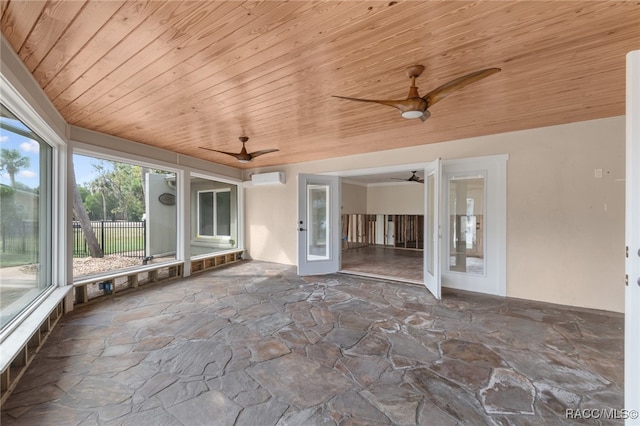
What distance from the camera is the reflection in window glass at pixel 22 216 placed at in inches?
88.8

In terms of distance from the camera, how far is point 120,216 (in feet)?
15.6

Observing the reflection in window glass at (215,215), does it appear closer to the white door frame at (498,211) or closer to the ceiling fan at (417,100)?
the white door frame at (498,211)

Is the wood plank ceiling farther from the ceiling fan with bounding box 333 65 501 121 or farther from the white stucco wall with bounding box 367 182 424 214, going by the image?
the white stucco wall with bounding box 367 182 424 214

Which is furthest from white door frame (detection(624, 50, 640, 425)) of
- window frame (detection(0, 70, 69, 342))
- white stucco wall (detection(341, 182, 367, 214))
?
white stucco wall (detection(341, 182, 367, 214))

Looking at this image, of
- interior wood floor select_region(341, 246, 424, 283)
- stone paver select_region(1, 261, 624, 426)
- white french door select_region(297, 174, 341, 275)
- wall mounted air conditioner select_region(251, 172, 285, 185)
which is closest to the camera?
stone paver select_region(1, 261, 624, 426)

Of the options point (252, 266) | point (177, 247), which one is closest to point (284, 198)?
point (252, 266)

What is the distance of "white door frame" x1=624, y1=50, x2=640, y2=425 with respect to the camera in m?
1.36

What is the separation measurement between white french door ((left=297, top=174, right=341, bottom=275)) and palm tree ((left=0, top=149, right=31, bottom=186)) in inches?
151

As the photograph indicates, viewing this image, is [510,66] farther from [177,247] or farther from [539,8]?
[177,247]

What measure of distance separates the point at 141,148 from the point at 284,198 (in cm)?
306

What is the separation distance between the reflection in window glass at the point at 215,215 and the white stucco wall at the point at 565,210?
5535 millimetres

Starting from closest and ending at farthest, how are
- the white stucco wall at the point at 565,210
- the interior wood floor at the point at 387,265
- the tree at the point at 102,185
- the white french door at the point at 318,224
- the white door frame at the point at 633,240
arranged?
the white door frame at the point at 633,240, the white stucco wall at the point at 565,210, the tree at the point at 102,185, the interior wood floor at the point at 387,265, the white french door at the point at 318,224

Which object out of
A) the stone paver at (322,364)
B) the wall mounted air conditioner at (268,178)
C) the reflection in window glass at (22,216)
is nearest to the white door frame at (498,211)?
the stone paver at (322,364)

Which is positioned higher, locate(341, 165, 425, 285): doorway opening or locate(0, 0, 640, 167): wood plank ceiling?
locate(0, 0, 640, 167): wood plank ceiling
